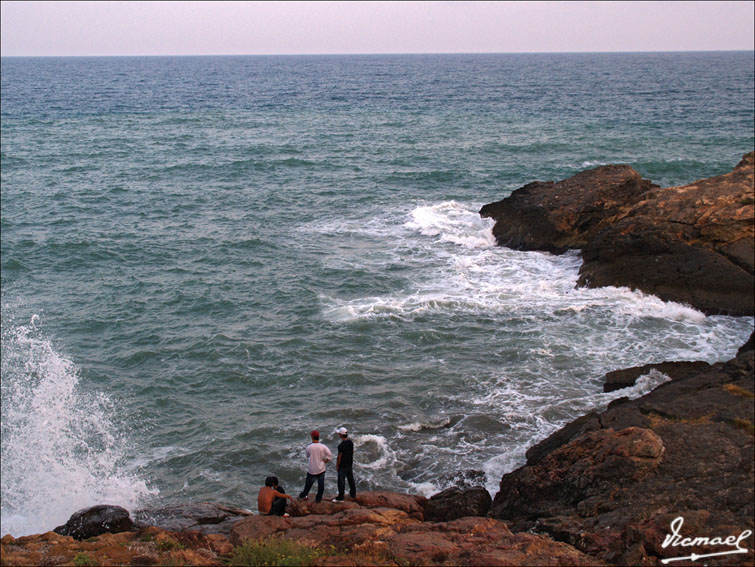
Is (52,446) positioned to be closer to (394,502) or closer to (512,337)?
(394,502)

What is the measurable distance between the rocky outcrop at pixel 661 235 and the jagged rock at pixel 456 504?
537 inches

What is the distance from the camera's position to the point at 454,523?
11.6 meters

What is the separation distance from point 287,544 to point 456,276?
62.3 ft

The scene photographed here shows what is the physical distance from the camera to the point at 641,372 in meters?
Result: 18.4

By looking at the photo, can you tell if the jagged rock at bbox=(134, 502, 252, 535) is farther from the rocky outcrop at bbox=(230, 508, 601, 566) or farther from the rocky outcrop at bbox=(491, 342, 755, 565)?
the rocky outcrop at bbox=(491, 342, 755, 565)

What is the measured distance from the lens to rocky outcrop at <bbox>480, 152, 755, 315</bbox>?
22719mm

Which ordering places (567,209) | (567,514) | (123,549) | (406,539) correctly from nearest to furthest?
(123,549)
(406,539)
(567,514)
(567,209)

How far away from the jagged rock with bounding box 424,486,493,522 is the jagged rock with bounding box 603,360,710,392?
6643 millimetres

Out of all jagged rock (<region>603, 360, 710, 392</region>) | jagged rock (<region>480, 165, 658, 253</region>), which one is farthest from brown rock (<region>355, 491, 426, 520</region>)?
jagged rock (<region>480, 165, 658, 253</region>)

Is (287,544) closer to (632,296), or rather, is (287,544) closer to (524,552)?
(524,552)

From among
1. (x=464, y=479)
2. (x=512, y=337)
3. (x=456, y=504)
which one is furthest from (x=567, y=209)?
(x=456, y=504)

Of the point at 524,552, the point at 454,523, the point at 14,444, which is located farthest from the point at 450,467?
the point at 14,444

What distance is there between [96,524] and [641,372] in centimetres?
1472

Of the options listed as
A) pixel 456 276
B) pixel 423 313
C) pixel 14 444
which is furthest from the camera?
pixel 456 276
